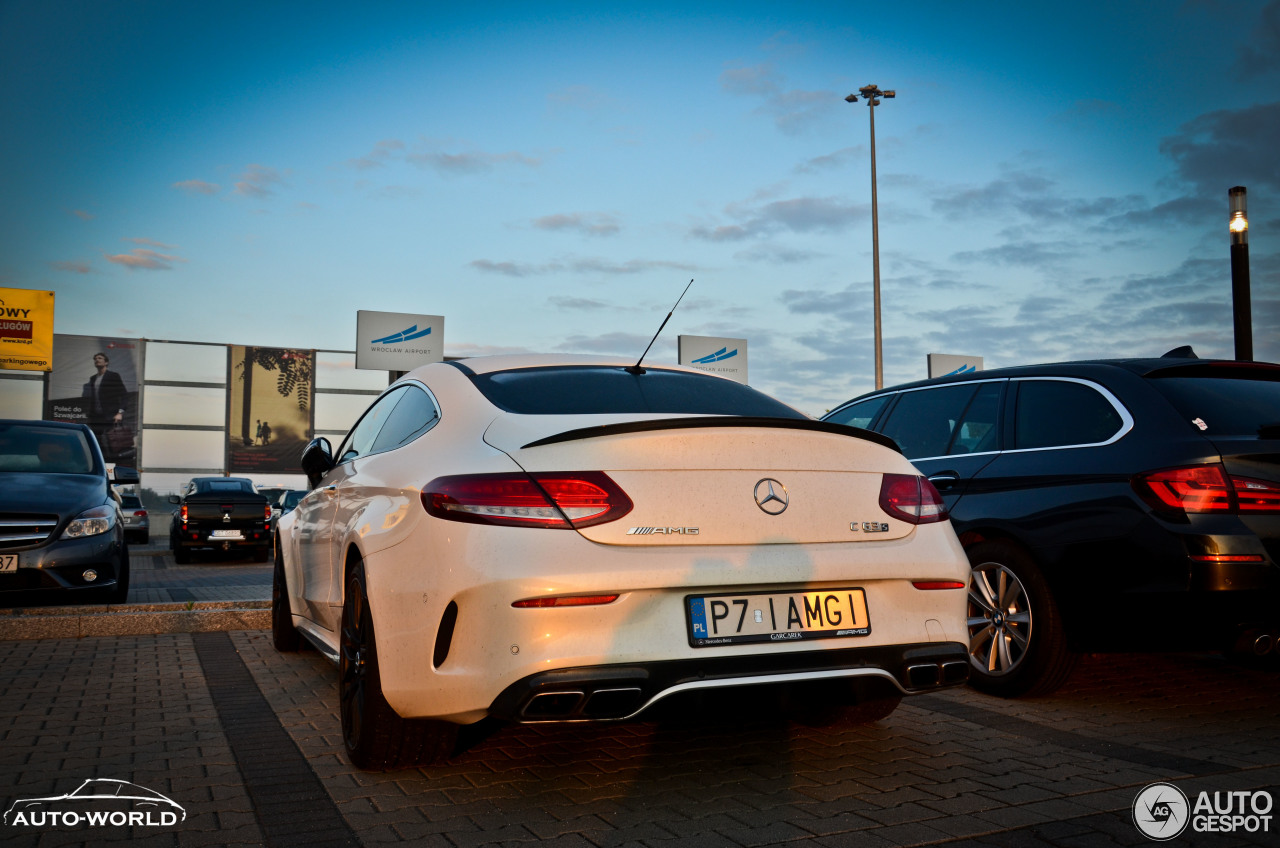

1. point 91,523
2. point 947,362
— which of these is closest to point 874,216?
point 947,362

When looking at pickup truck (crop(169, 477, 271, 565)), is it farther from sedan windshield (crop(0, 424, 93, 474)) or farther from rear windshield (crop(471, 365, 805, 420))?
rear windshield (crop(471, 365, 805, 420))

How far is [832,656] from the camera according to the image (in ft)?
10.8

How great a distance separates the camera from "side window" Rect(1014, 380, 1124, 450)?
4828mm

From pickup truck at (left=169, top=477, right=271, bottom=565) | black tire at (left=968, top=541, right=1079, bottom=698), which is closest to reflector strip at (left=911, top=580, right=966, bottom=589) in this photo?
black tire at (left=968, top=541, right=1079, bottom=698)

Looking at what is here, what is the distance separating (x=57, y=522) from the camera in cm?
800

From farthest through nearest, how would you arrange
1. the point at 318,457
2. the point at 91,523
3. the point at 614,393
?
the point at 91,523 < the point at 318,457 < the point at 614,393

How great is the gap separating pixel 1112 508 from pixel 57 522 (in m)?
7.48

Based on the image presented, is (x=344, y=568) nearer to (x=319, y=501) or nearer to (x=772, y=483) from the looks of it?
(x=319, y=501)

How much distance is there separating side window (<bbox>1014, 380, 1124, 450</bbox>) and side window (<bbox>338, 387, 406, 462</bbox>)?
315 cm

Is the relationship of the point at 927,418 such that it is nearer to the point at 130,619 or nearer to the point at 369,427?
the point at 369,427

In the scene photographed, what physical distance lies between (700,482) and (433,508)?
864mm

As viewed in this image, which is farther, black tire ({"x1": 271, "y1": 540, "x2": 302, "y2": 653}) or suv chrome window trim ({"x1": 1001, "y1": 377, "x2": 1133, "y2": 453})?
black tire ({"x1": 271, "y1": 540, "x2": 302, "y2": 653})

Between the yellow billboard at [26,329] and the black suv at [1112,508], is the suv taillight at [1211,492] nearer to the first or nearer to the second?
the black suv at [1112,508]

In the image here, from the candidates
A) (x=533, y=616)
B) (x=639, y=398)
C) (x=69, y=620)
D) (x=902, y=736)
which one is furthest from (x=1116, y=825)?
(x=69, y=620)
